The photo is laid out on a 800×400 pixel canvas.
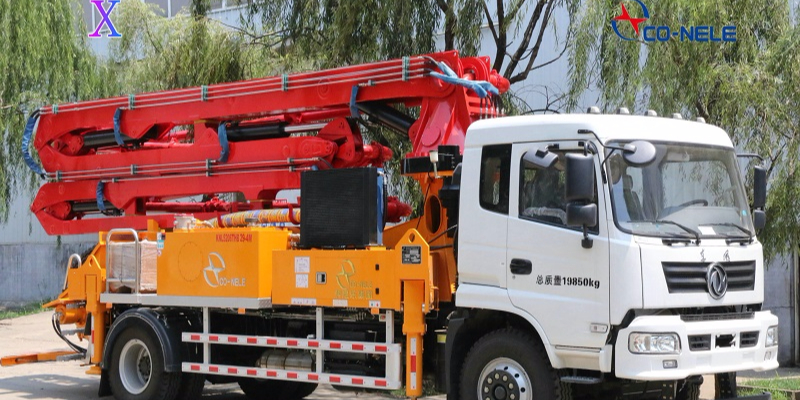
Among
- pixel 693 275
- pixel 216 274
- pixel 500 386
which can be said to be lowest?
pixel 500 386

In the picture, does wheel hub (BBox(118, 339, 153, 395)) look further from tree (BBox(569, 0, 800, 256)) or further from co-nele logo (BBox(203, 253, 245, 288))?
tree (BBox(569, 0, 800, 256))

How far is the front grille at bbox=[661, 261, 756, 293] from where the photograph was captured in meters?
7.84

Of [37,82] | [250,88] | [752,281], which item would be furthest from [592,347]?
[37,82]

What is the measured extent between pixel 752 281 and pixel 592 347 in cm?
155

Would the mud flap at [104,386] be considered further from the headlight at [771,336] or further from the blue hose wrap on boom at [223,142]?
the headlight at [771,336]

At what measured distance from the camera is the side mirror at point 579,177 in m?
7.68

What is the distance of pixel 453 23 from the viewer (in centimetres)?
1384

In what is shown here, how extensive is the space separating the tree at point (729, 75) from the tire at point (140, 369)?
643cm

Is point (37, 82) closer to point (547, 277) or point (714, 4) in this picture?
point (714, 4)

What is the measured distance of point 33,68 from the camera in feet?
71.3

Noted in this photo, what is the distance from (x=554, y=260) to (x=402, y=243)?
157 cm

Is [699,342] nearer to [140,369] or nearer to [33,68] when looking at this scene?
[140,369]

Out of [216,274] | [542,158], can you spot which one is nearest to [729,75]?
[542,158]

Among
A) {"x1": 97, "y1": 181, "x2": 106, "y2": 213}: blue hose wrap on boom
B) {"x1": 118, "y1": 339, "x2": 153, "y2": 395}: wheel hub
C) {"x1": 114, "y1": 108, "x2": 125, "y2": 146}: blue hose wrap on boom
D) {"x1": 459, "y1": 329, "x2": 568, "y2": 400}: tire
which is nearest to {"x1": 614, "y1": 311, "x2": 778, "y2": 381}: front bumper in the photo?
{"x1": 459, "y1": 329, "x2": 568, "y2": 400}: tire
